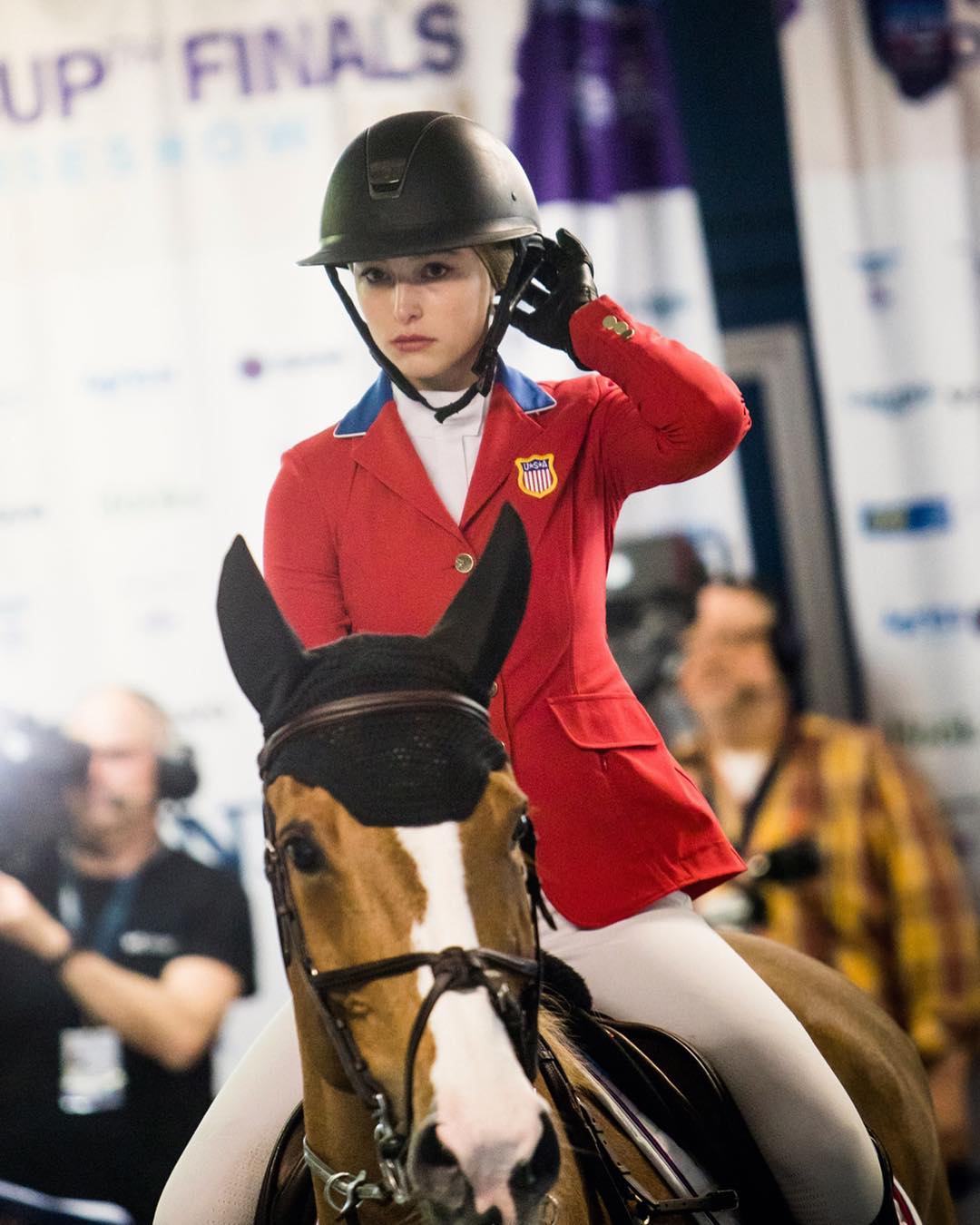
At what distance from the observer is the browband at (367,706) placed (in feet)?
3.11

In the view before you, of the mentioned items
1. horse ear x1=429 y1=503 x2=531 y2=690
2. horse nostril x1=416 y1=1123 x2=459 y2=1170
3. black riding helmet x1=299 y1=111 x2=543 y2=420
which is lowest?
horse nostril x1=416 y1=1123 x2=459 y2=1170

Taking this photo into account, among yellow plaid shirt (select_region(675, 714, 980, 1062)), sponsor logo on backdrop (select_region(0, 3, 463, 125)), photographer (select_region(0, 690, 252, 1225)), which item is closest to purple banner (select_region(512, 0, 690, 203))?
sponsor logo on backdrop (select_region(0, 3, 463, 125))

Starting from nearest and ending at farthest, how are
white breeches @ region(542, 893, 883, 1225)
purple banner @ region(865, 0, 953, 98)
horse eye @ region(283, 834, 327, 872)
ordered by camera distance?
horse eye @ region(283, 834, 327, 872) → white breeches @ region(542, 893, 883, 1225) → purple banner @ region(865, 0, 953, 98)

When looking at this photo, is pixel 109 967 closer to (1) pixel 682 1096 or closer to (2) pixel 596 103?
(1) pixel 682 1096

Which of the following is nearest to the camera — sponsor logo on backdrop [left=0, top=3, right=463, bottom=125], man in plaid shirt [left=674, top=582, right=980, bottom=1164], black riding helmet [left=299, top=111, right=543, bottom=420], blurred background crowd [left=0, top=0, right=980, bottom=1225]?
black riding helmet [left=299, top=111, right=543, bottom=420]

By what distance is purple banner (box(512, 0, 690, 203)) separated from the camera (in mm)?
3445

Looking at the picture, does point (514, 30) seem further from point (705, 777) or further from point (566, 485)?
point (566, 485)

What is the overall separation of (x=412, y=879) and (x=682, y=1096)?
0.49m

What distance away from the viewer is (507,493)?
44.8 inches

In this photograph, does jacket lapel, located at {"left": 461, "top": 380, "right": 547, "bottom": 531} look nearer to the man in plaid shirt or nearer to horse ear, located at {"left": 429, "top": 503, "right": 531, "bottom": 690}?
horse ear, located at {"left": 429, "top": 503, "right": 531, "bottom": 690}

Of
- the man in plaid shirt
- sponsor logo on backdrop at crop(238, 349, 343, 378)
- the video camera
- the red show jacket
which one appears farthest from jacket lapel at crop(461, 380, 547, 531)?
sponsor logo on backdrop at crop(238, 349, 343, 378)

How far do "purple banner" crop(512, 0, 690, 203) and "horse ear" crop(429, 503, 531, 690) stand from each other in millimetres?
2585

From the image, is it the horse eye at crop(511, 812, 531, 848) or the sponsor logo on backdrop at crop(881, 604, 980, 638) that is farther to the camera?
the sponsor logo on backdrop at crop(881, 604, 980, 638)

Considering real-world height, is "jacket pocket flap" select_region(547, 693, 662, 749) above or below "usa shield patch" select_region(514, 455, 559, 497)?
below
